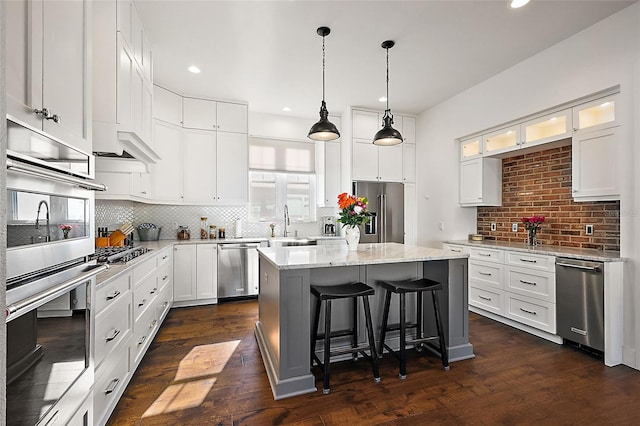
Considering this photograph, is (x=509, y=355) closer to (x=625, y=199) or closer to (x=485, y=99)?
(x=625, y=199)

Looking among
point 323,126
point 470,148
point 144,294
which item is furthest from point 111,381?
point 470,148

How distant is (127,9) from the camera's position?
7.67 ft

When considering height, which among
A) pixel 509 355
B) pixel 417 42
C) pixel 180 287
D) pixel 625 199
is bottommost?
pixel 509 355

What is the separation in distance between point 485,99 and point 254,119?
3.46 meters

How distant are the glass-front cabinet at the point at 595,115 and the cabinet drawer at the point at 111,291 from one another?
4.11 m

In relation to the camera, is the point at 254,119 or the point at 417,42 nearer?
the point at 417,42

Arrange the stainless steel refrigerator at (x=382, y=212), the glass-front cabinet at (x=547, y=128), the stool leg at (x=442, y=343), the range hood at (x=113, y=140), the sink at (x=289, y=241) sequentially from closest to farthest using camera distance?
the range hood at (x=113, y=140) → the stool leg at (x=442, y=343) → the glass-front cabinet at (x=547, y=128) → the sink at (x=289, y=241) → the stainless steel refrigerator at (x=382, y=212)

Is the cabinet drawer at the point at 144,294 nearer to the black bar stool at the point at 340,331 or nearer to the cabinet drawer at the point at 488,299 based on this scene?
the black bar stool at the point at 340,331

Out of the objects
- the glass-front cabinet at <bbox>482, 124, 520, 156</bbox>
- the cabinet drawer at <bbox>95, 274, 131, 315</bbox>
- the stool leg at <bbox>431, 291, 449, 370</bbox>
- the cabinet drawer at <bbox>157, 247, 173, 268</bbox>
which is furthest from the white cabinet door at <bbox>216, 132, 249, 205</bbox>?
the glass-front cabinet at <bbox>482, 124, 520, 156</bbox>

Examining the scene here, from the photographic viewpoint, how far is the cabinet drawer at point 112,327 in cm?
160

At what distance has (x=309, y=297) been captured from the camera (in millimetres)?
2209

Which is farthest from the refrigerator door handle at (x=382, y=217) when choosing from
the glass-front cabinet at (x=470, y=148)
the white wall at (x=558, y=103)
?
the glass-front cabinet at (x=470, y=148)

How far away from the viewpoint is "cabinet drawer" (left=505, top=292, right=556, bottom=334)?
118 inches

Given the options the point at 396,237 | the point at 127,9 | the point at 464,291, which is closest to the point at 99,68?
the point at 127,9
